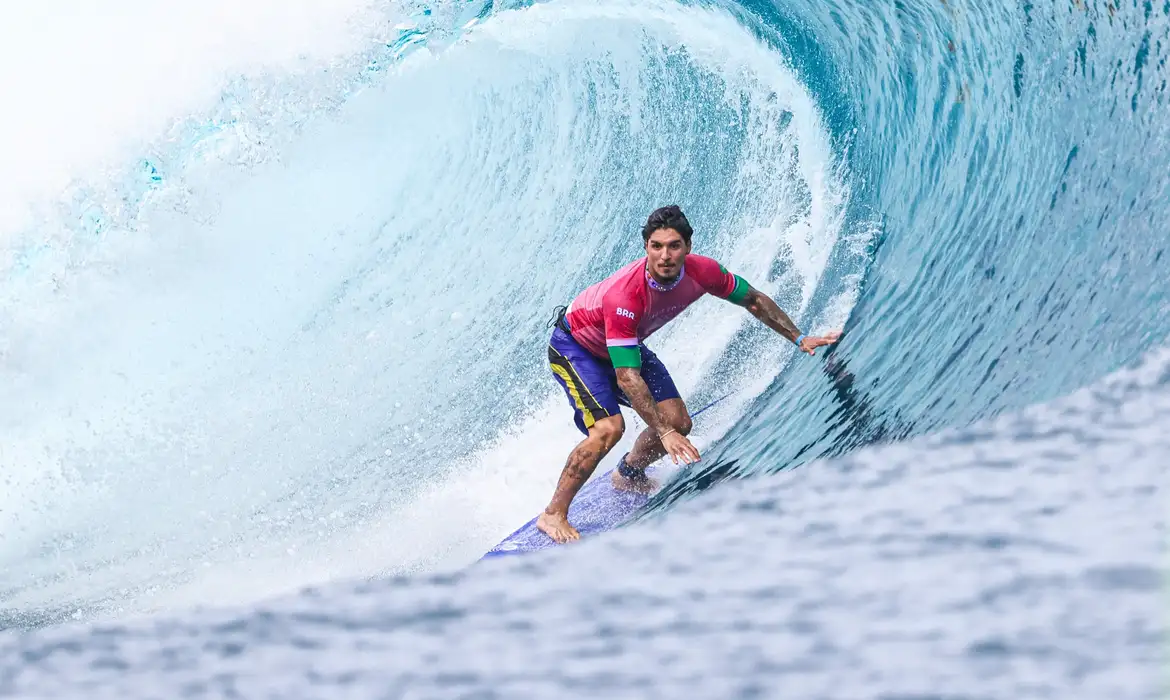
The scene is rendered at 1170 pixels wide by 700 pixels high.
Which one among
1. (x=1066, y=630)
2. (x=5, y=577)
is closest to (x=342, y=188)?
(x=5, y=577)

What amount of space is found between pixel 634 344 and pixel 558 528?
3.16 ft

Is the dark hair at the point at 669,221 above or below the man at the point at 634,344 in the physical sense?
above

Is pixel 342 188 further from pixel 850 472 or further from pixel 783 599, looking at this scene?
pixel 783 599

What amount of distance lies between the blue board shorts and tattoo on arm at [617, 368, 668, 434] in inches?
8.6

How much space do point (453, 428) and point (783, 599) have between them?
10.0 feet

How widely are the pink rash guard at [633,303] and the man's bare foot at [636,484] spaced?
770mm

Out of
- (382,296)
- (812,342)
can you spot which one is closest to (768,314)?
(812,342)

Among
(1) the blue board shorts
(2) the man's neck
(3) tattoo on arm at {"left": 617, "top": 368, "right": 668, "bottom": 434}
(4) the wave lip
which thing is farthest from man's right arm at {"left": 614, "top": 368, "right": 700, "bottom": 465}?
(4) the wave lip

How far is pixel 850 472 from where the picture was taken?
4.86 metres

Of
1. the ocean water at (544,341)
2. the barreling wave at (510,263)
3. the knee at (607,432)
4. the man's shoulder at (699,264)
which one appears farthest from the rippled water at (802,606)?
the man's shoulder at (699,264)

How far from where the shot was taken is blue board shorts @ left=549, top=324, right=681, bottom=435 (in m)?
4.82

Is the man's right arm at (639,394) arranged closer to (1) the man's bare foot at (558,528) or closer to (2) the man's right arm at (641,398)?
(2) the man's right arm at (641,398)

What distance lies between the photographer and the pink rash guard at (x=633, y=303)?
14.9 ft

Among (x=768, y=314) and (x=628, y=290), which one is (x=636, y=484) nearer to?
(x=768, y=314)
